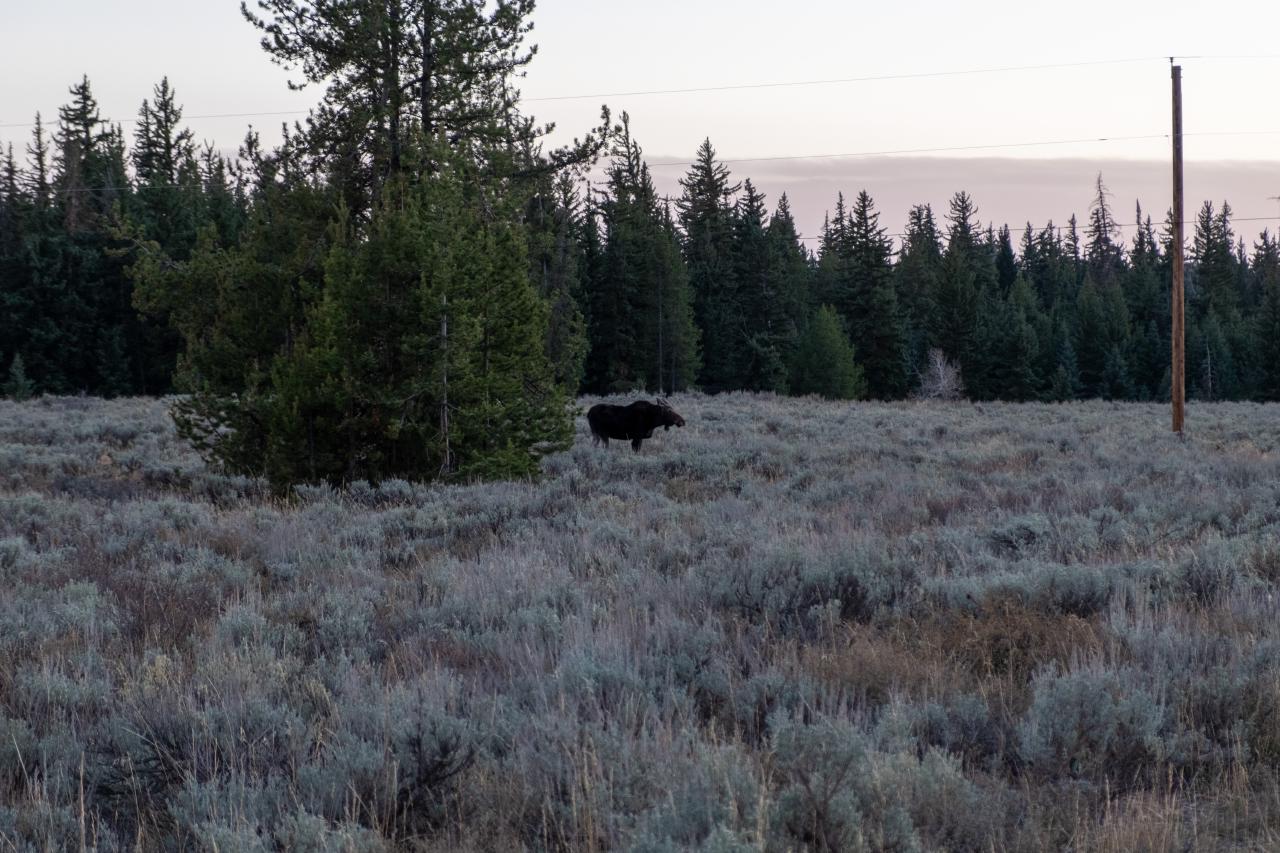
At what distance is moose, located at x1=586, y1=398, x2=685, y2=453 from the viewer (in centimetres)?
1942

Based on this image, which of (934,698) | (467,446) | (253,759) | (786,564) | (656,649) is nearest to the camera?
(253,759)

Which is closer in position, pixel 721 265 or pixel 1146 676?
pixel 1146 676

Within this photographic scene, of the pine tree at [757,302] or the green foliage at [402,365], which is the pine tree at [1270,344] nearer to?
the pine tree at [757,302]

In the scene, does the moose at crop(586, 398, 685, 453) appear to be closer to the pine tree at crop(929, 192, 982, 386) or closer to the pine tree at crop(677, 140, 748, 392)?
the pine tree at crop(677, 140, 748, 392)

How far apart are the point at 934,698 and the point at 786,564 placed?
256 centimetres

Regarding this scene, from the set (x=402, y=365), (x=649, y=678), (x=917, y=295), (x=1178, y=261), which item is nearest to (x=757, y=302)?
(x=917, y=295)

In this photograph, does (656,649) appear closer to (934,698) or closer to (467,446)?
(934,698)

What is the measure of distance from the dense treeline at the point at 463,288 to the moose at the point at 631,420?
1.24m

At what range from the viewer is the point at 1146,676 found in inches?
177

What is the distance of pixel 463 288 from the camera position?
12.9 meters

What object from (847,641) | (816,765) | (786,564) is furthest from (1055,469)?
(816,765)

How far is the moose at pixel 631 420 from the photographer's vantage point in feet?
63.7

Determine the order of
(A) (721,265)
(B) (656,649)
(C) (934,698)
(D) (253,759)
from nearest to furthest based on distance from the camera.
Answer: (D) (253,759), (C) (934,698), (B) (656,649), (A) (721,265)

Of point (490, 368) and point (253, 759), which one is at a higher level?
point (490, 368)
